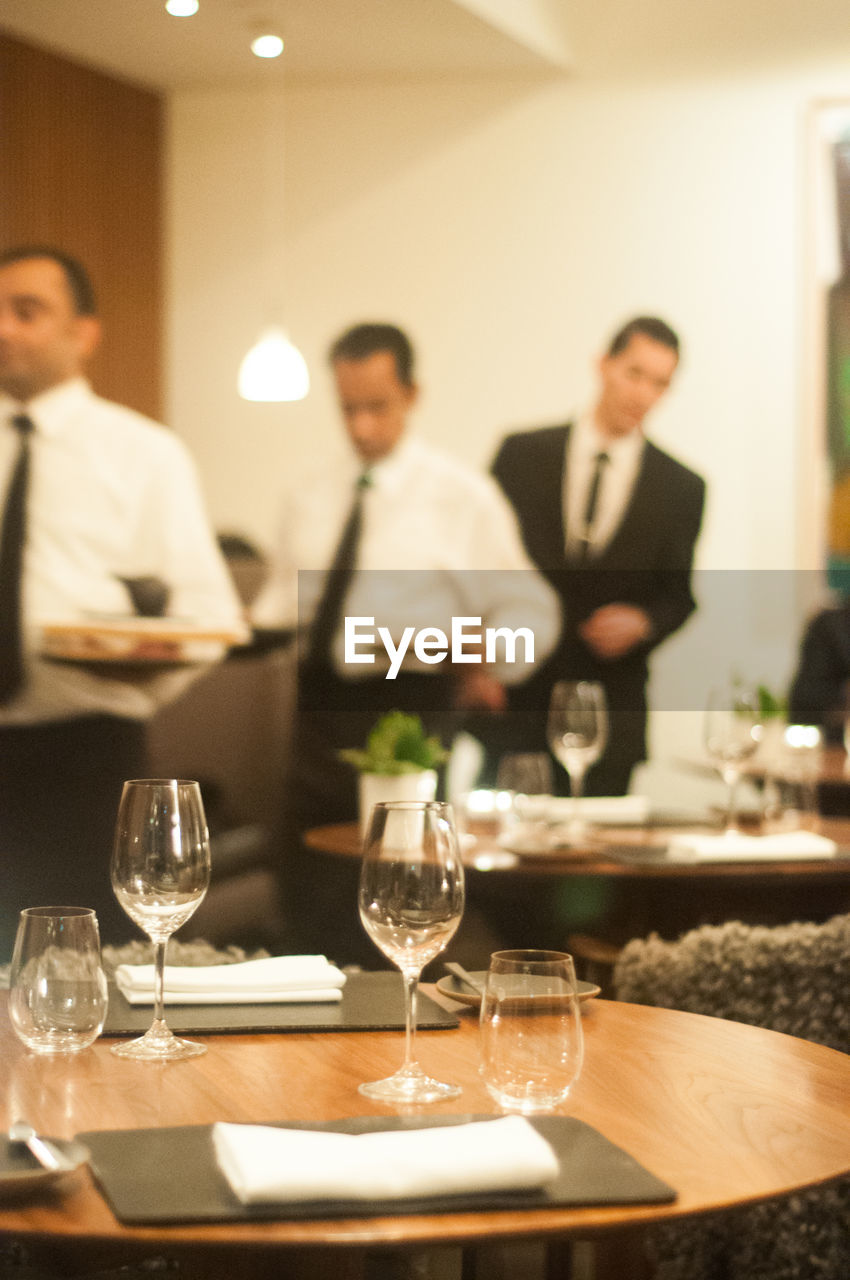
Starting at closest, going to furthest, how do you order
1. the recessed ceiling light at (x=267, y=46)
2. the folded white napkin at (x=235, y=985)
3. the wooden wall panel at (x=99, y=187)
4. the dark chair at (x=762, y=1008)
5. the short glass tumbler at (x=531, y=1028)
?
the short glass tumbler at (x=531, y=1028)
the folded white napkin at (x=235, y=985)
the dark chair at (x=762, y=1008)
the wooden wall panel at (x=99, y=187)
the recessed ceiling light at (x=267, y=46)

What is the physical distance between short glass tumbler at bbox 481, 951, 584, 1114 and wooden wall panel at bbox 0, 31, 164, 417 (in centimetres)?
315

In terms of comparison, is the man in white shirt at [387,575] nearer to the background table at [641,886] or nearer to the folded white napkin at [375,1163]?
the background table at [641,886]

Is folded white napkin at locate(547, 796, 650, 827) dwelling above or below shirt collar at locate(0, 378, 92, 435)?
below

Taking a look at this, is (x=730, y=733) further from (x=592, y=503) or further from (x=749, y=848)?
(x=592, y=503)

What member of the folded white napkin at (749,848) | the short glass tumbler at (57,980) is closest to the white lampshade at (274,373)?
the folded white napkin at (749,848)

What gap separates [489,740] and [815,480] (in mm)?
1140

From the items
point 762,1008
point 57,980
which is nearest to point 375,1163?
point 57,980

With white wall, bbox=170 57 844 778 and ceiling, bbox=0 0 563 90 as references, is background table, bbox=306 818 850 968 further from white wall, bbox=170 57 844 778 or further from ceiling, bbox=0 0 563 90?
ceiling, bbox=0 0 563 90

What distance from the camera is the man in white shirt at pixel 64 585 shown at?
12.5ft

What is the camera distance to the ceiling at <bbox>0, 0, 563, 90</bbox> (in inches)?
149

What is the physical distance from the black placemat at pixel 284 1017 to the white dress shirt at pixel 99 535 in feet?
8.26

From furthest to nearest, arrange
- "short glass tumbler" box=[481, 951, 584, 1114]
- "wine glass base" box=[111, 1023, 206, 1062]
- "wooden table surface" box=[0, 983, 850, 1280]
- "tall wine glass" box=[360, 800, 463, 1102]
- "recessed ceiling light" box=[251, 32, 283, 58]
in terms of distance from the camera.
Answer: "recessed ceiling light" box=[251, 32, 283, 58] < "wine glass base" box=[111, 1023, 206, 1062] < "tall wine glass" box=[360, 800, 463, 1102] < "short glass tumbler" box=[481, 951, 584, 1114] < "wooden table surface" box=[0, 983, 850, 1280]

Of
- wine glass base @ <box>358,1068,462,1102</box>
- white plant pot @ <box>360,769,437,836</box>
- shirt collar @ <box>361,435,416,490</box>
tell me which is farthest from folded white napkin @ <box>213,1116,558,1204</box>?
shirt collar @ <box>361,435,416,490</box>

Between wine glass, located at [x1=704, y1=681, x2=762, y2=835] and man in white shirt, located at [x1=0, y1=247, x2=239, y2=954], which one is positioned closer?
wine glass, located at [x1=704, y1=681, x2=762, y2=835]
